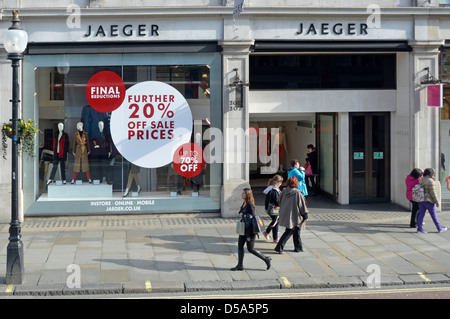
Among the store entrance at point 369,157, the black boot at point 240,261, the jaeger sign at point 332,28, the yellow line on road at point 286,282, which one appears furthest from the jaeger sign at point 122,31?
the yellow line on road at point 286,282

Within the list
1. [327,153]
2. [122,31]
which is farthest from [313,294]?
[327,153]

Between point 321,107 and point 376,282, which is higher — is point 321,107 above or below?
above

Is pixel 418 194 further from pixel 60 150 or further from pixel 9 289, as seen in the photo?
pixel 9 289

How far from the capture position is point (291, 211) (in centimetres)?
1438

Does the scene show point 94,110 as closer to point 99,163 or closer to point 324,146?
point 99,163

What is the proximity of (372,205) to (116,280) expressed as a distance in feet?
33.3

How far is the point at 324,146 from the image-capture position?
21.8m

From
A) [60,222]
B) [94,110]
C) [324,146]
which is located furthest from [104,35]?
[324,146]

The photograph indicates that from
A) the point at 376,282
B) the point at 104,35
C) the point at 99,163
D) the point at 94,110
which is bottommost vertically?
the point at 376,282

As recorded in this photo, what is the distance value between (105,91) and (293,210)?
23.0 ft

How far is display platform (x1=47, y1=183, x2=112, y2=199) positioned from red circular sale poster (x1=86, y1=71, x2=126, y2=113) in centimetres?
214

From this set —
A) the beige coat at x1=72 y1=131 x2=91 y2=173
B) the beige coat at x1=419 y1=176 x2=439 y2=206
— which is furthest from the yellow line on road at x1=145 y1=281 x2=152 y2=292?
the beige coat at x1=419 y1=176 x2=439 y2=206

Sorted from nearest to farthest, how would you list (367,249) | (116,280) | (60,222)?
(116,280) < (367,249) < (60,222)

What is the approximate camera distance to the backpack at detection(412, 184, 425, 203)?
16594 millimetres
